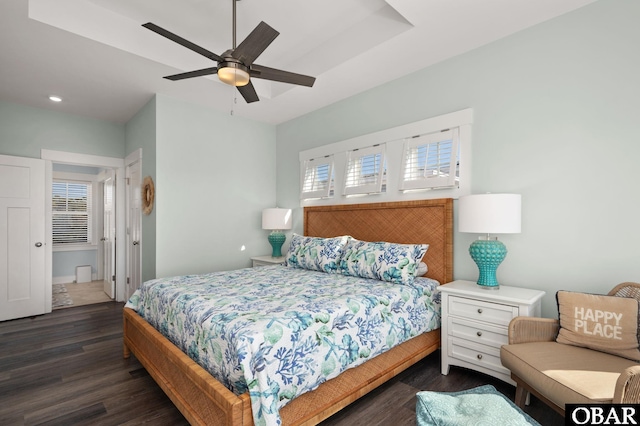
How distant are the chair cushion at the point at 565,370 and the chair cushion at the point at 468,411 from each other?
615 millimetres

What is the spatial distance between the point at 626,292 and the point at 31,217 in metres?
6.25

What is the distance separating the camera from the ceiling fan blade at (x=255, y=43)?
75.9 inches

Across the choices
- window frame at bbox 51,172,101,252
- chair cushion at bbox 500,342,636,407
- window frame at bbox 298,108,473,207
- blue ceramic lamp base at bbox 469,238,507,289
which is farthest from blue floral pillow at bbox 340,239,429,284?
window frame at bbox 51,172,101,252

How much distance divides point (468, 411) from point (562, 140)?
2277 mm

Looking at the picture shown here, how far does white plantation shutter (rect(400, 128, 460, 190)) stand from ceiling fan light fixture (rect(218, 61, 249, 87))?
1.84 meters

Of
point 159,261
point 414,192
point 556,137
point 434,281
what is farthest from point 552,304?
point 159,261

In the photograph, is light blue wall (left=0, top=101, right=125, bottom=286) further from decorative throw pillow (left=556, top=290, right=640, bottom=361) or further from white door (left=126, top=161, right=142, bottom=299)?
decorative throw pillow (left=556, top=290, right=640, bottom=361)

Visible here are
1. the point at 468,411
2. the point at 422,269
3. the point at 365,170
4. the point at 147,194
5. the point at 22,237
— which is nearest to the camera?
the point at 468,411

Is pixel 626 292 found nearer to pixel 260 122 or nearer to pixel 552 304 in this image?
pixel 552 304

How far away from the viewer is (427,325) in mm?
2607

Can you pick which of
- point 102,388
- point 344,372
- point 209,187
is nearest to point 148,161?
point 209,187

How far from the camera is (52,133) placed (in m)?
4.44

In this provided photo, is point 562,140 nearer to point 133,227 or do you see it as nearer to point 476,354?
point 476,354

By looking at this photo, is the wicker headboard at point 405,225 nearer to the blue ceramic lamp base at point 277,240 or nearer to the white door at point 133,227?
the blue ceramic lamp base at point 277,240
